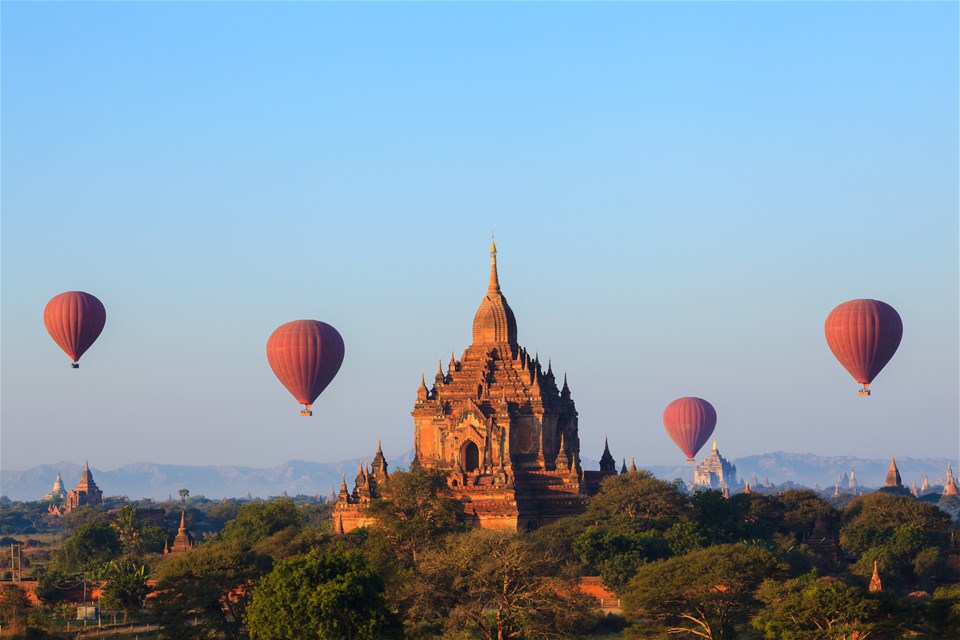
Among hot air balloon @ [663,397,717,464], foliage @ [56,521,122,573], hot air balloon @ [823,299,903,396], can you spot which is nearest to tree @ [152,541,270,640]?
A: foliage @ [56,521,122,573]

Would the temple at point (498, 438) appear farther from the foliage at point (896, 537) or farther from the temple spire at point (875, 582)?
the temple spire at point (875, 582)

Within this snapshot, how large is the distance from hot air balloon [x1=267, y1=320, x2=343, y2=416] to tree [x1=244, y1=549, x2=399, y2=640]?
36.5 meters

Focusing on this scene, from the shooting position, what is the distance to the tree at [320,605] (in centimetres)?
6094

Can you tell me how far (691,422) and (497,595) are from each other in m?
78.1

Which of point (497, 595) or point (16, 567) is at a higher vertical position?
point (16, 567)

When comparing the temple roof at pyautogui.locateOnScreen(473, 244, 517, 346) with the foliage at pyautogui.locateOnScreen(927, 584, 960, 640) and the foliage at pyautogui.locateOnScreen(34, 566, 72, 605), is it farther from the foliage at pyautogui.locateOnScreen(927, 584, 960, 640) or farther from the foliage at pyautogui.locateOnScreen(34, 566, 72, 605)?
the foliage at pyautogui.locateOnScreen(927, 584, 960, 640)

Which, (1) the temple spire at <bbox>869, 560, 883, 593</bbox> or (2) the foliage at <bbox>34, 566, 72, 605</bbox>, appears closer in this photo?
(1) the temple spire at <bbox>869, 560, 883, 593</bbox>

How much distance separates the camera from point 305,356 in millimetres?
100000

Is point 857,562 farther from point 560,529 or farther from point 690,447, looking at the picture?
point 690,447

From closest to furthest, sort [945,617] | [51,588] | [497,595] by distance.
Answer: [945,617], [497,595], [51,588]

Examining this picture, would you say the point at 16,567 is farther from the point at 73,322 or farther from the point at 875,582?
the point at 875,582

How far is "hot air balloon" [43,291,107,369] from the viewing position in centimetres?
9944

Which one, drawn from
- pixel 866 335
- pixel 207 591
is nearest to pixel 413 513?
pixel 207 591

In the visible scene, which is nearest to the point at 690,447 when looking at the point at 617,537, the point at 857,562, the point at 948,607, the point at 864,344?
→ the point at 864,344
